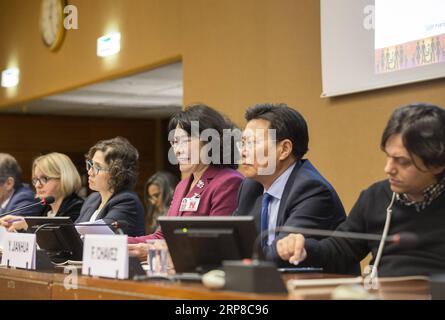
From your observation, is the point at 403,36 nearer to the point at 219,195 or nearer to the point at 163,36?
the point at 219,195

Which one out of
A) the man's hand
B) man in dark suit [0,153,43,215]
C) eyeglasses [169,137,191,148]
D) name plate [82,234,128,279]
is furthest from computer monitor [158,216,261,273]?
man in dark suit [0,153,43,215]

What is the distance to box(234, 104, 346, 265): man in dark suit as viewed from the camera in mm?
2734

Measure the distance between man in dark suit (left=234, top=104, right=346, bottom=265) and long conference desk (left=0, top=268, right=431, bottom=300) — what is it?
18.3 inches

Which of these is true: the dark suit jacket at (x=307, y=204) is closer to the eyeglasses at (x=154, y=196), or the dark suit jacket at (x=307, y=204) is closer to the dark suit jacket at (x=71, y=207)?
the dark suit jacket at (x=71, y=207)

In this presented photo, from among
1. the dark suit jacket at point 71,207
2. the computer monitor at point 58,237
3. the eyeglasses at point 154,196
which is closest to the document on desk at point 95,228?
the computer monitor at point 58,237

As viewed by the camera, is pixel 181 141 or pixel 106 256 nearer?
pixel 106 256

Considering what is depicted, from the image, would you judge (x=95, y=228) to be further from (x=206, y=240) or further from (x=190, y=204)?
(x=206, y=240)

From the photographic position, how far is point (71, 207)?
14.9 ft

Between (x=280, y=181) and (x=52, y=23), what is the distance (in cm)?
530

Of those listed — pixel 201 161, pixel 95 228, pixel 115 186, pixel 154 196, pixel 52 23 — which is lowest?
pixel 154 196

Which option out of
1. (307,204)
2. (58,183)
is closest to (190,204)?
(307,204)

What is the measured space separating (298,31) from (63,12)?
3575 millimetres

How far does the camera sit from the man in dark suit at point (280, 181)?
273 centimetres

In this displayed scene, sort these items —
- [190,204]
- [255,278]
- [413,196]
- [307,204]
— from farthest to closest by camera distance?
1. [190,204]
2. [307,204]
3. [413,196]
4. [255,278]
